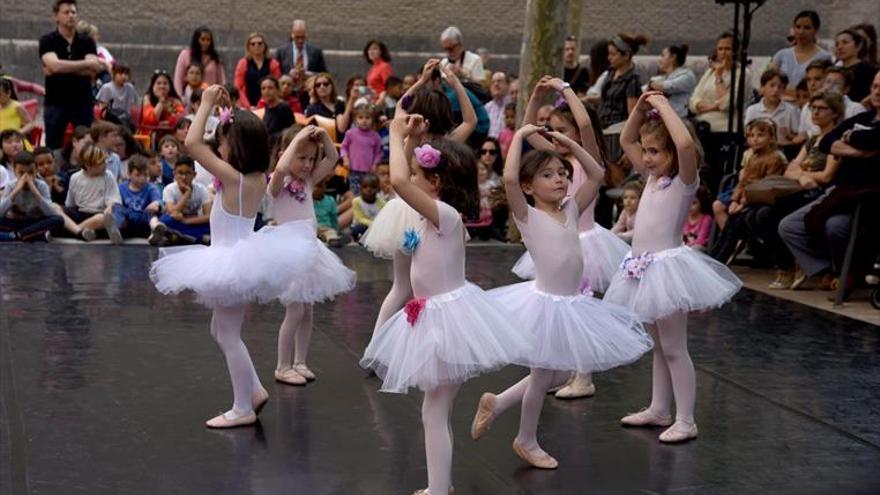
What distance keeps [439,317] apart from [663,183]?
1721 mm

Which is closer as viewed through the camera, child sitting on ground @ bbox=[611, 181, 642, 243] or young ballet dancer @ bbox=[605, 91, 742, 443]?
young ballet dancer @ bbox=[605, 91, 742, 443]

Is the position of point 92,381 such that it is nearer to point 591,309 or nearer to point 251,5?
point 591,309

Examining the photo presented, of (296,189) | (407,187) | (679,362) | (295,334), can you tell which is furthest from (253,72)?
(407,187)

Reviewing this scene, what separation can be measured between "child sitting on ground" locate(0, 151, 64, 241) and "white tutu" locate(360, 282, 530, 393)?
26.6 feet

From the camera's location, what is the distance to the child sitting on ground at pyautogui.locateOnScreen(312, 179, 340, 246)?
13.6m

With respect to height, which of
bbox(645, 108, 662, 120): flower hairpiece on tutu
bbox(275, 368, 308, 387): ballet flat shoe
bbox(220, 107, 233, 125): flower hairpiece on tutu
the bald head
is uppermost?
the bald head

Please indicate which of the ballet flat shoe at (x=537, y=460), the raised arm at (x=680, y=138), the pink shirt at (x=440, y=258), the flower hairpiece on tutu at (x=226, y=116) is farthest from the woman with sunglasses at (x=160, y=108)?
the pink shirt at (x=440, y=258)

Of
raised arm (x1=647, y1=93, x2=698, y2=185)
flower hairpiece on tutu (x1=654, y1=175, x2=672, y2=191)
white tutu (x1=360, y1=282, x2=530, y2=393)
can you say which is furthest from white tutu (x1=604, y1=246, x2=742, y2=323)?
white tutu (x1=360, y1=282, x2=530, y2=393)

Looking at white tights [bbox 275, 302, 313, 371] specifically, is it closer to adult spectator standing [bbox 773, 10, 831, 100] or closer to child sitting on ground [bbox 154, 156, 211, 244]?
child sitting on ground [bbox 154, 156, 211, 244]

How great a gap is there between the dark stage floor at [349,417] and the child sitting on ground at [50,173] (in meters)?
3.77

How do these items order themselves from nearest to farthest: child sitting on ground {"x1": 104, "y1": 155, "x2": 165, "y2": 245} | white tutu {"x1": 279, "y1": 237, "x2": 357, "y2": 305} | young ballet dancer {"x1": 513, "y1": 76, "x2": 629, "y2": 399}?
young ballet dancer {"x1": 513, "y1": 76, "x2": 629, "y2": 399} < white tutu {"x1": 279, "y1": 237, "x2": 357, "y2": 305} < child sitting on ground {"x1": 104, "y1": 155, "x2": 165, "y2": 245}

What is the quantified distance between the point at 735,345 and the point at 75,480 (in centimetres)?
484

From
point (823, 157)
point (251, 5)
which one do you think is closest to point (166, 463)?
point (823, 157)

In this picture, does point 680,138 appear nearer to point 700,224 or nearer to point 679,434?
point 679,434
